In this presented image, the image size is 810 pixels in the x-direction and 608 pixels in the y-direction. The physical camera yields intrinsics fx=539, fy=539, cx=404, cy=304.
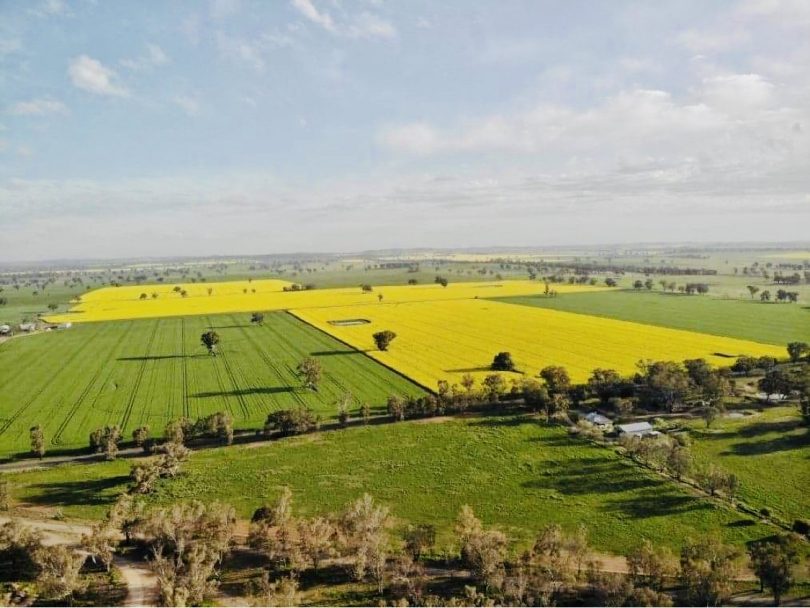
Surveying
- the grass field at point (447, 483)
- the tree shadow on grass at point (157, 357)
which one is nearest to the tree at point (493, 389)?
the grass field at point (447, 483)

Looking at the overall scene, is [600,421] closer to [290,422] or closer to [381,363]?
[290,422]

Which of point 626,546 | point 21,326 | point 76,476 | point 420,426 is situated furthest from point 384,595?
point 21,326

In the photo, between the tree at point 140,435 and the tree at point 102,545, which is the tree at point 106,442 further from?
the tree at point 102,545

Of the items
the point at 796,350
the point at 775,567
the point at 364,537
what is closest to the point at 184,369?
the point at 364,537

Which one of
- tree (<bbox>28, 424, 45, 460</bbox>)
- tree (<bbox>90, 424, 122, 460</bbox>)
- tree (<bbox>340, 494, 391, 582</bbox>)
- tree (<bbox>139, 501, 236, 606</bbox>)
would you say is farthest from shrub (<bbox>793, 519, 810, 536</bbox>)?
tree (<bbox>28, 424, 45, 460</bbox>)

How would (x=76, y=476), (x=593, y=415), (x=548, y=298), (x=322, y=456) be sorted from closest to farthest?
(x=76, y=476) → (x=322, y=456) → (x=593, y=415) → (x=548, y=298)

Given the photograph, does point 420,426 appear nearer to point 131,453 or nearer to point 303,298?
point 131,453
